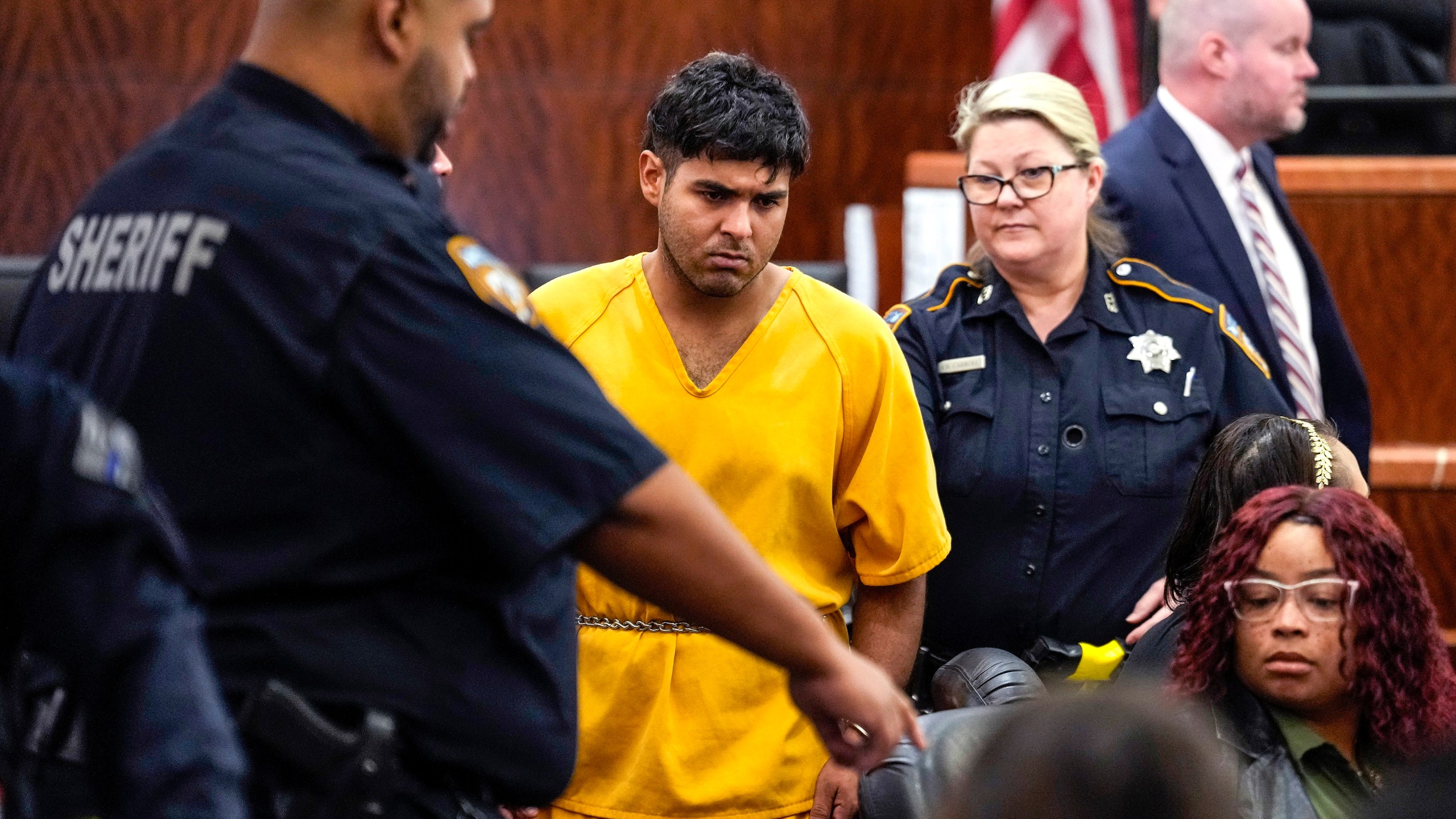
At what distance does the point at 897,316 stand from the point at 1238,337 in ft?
2.00

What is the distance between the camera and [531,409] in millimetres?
1377

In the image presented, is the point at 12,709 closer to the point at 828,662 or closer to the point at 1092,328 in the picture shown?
the point at 828,662

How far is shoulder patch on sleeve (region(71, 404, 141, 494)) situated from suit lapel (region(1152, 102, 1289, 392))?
2.54 m

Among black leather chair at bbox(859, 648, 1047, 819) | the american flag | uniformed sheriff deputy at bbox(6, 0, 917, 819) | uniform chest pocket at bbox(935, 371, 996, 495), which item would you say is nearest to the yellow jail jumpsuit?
black leather chair at bbox(859, 648, 1047, 819)

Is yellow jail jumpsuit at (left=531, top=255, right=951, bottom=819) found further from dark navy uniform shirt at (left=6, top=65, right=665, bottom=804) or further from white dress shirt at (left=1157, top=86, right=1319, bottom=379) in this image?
white dress shirt at (left=1157, top=86, right=1319, bottom=379)

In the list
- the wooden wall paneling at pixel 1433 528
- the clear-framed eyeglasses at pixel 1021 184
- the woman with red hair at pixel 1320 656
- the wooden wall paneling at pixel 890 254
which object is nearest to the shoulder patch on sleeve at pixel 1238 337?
the clear-framed eyeglasses at pixel 1021 184

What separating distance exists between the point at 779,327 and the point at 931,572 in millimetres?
680

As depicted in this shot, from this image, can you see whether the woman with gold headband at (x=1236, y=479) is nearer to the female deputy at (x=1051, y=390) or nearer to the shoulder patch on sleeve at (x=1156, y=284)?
the female deputy at (x=1051, y=390)

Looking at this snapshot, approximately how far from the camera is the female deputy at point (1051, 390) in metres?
2.82

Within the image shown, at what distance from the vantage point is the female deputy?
2824 millimetres

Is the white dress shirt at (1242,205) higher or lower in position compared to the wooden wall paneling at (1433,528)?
higher

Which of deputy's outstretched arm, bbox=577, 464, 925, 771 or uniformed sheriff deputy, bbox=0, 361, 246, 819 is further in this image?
deputy's outstretched arm, bbox=577, 464, 925, 771

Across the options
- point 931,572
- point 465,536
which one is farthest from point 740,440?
point 465,536

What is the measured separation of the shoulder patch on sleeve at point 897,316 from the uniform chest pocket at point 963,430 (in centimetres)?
13
